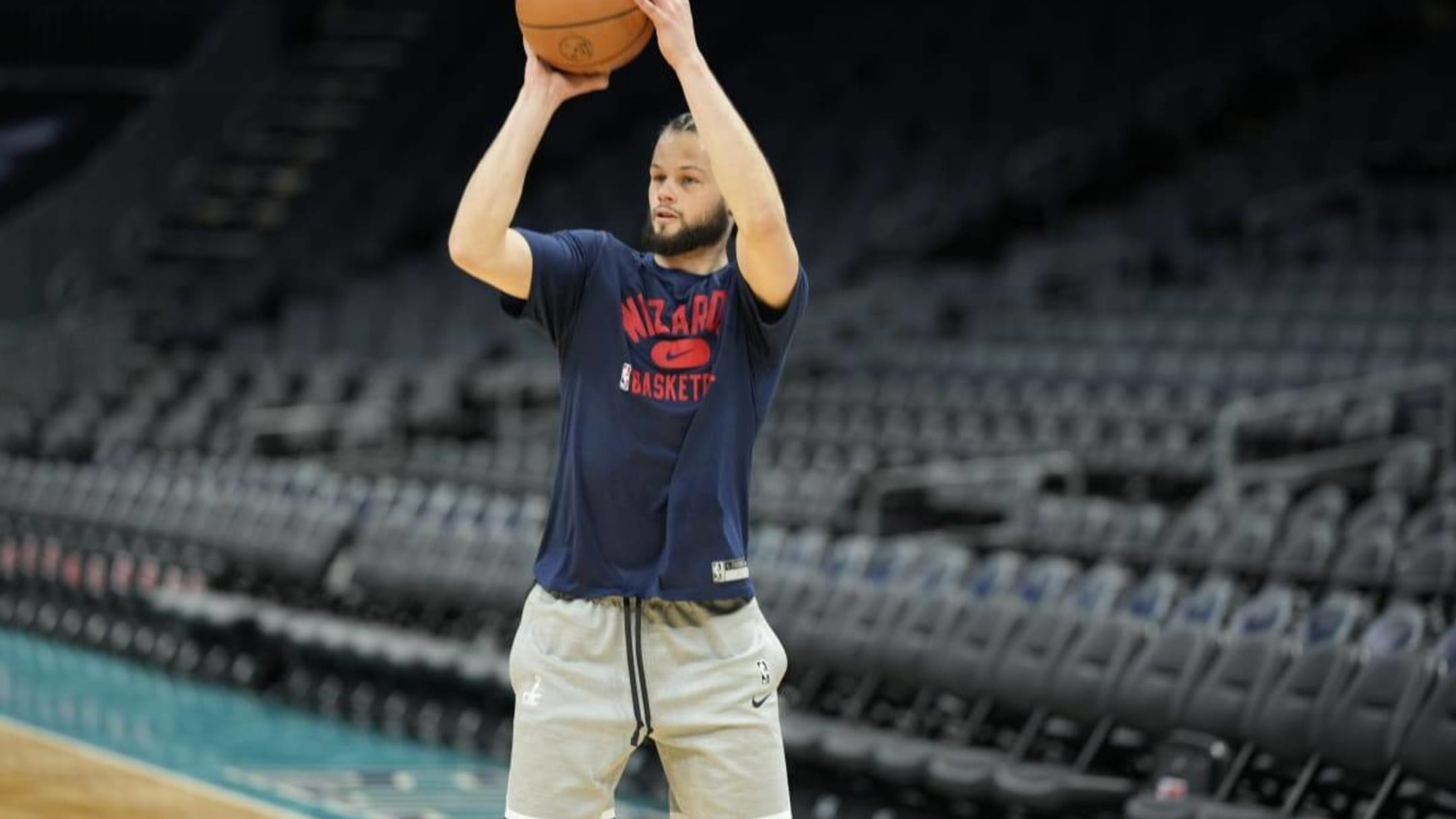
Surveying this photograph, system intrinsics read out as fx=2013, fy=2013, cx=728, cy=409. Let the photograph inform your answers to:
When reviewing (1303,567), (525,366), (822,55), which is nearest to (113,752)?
(1303,567)

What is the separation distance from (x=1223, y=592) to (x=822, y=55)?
11.9m

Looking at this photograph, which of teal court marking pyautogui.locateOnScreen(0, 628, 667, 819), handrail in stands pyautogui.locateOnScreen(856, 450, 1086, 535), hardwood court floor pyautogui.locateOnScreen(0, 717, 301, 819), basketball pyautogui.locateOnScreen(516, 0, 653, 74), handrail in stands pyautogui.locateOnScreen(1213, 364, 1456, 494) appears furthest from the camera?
handrail in stands pyautogui.locateOnScreen(856, 450, 1086, 535)

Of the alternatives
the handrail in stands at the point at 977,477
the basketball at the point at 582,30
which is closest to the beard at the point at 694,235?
the basketball at the point at 582,30

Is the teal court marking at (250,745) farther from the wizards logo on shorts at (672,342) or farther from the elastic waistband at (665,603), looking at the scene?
the wizards logo on shorts at (672,342)

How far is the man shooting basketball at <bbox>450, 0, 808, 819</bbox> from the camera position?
9.00ft

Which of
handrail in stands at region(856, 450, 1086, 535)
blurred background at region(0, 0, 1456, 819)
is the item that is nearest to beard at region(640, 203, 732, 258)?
blurred background at region(0, 0, 1456, 819)

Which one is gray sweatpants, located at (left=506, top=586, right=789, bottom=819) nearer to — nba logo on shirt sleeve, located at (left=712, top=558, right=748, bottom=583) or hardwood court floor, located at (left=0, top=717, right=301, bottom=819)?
nba logo on shirt sleeve, located at (left=712, top=558, right=748, bottom=583)

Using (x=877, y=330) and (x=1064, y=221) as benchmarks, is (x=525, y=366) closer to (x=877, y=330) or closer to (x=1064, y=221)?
(x=877, y=330)

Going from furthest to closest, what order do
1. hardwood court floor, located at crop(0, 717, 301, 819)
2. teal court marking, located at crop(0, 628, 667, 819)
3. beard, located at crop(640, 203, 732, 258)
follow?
teal court marking, located at crop(0, 628, 667, 819) < hardwood court floor, located at crop(0, 717, 301, 819) < beard, located at crop(640, 203, 732, 258)

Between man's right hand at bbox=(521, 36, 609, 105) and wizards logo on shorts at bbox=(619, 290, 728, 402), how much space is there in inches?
11.7

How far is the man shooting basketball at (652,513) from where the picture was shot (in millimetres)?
2744

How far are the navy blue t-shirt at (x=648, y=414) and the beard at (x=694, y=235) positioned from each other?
0.04 meters

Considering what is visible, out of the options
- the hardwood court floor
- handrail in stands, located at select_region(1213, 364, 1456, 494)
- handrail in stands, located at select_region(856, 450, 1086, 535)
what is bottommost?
the hardwood court floor

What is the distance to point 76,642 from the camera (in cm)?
954
